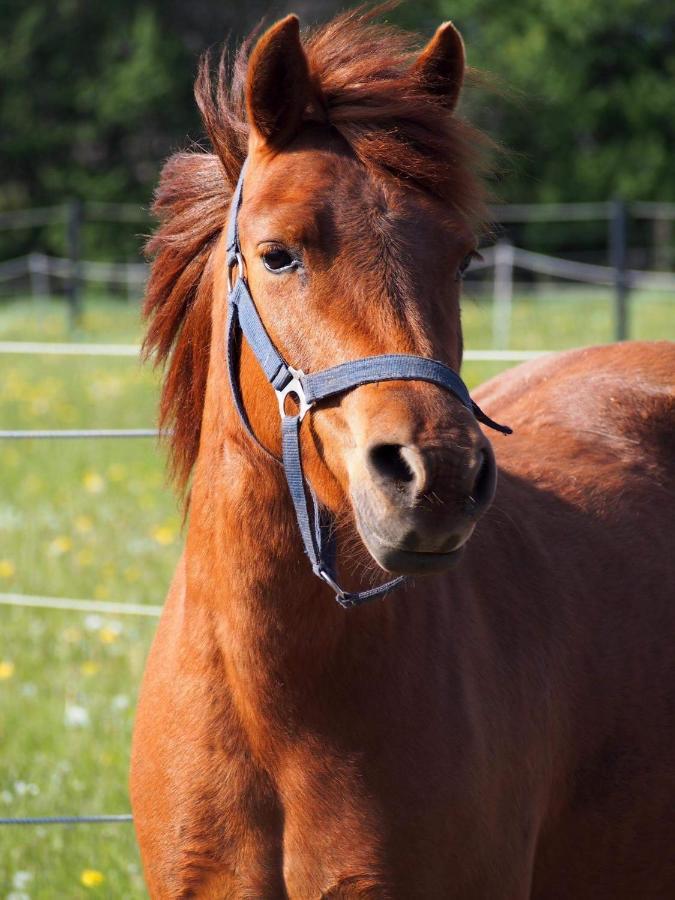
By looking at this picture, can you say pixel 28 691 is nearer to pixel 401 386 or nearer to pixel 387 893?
pixel 387 893

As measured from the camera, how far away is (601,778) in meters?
2.48

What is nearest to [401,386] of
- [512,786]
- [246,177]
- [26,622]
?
[246,177]

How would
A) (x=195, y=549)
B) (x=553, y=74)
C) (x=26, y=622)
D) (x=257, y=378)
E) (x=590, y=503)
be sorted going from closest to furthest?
(x=257, y=378) < (x=195, y=549) < (x=590, y=503) < (x=26, y=622) < (x=553, y=74)

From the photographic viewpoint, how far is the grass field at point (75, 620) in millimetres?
3496

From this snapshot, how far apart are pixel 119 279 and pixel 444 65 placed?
2190 centimetres

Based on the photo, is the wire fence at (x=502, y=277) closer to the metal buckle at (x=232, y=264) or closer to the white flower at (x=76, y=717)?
the metal buckle at (x=232, y=264)

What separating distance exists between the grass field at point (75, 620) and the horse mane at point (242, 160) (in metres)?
0.26

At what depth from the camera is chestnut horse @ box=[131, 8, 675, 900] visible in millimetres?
1889

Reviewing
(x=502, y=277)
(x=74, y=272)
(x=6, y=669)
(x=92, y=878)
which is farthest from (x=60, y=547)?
(x=502, y=277)

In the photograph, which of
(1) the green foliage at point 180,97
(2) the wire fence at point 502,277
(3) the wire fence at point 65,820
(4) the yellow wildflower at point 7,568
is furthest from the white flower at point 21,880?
A: (1) the green foliage at point 180,97

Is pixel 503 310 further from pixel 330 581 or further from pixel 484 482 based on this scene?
pixel 484 482

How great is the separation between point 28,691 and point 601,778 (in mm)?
2688

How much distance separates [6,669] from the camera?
14.4ft

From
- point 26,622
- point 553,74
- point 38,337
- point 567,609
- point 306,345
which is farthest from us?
point 553,74
